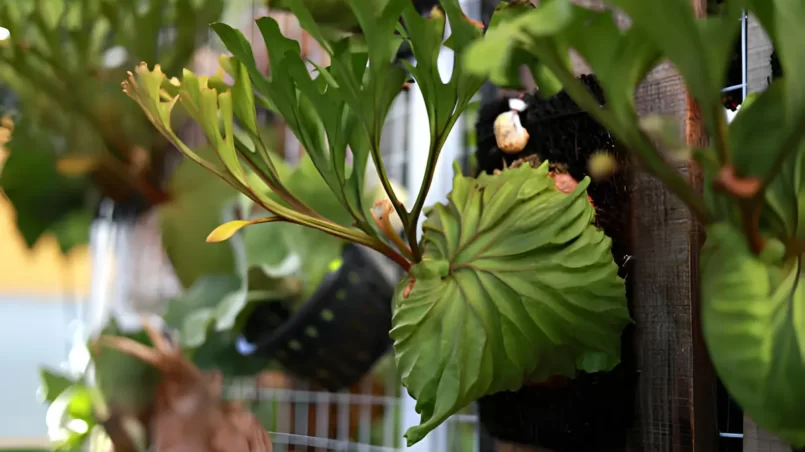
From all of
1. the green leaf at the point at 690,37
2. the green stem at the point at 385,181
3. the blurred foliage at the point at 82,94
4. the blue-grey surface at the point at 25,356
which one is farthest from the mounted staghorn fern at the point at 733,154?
the blue-grey surface at the point at 25,356

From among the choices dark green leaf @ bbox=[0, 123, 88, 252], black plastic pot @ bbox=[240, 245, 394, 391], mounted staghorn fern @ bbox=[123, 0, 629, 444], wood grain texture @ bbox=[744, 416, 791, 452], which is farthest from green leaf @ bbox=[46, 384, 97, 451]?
wood grain texture @ bbox=[744, 416, 791, 452]

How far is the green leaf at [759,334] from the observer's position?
0.25 metres

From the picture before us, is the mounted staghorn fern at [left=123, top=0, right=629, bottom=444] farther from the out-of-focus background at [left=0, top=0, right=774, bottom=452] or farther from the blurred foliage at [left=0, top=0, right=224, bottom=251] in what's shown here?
the blurred foliage at [left=0, top=0, right=224, bottom=251]

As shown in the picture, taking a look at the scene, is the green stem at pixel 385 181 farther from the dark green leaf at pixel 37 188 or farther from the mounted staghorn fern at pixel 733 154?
the dark green leaf at pixel 37 188

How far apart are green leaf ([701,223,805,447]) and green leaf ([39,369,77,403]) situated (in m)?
0.76

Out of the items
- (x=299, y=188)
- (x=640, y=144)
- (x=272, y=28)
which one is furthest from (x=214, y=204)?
(x=640, y=144)

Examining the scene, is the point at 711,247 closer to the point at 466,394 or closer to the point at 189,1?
the point at 466,394

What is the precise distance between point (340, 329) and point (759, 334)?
38 centimetres

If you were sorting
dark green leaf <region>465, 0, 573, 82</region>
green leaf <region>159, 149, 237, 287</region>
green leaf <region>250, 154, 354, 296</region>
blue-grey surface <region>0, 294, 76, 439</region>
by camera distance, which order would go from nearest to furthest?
dark green leaf <region>465, 0, 573, 82</region> → green leaf <region>250, 154, 354, 296</region> → green leaf <region>159, 149, 237, 287</region> → blue-grey surface <region>0, 294, 76, 439</region>

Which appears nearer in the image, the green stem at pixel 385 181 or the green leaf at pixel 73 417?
the green stem at pixel 385 181

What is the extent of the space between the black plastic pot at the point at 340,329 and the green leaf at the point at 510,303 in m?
0.21

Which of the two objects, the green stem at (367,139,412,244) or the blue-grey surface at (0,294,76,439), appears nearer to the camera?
the green stem at (367,139,412,244)

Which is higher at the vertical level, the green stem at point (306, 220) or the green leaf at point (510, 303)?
the green stem at point (306, 220)

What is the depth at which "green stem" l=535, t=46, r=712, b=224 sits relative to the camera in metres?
0.26
